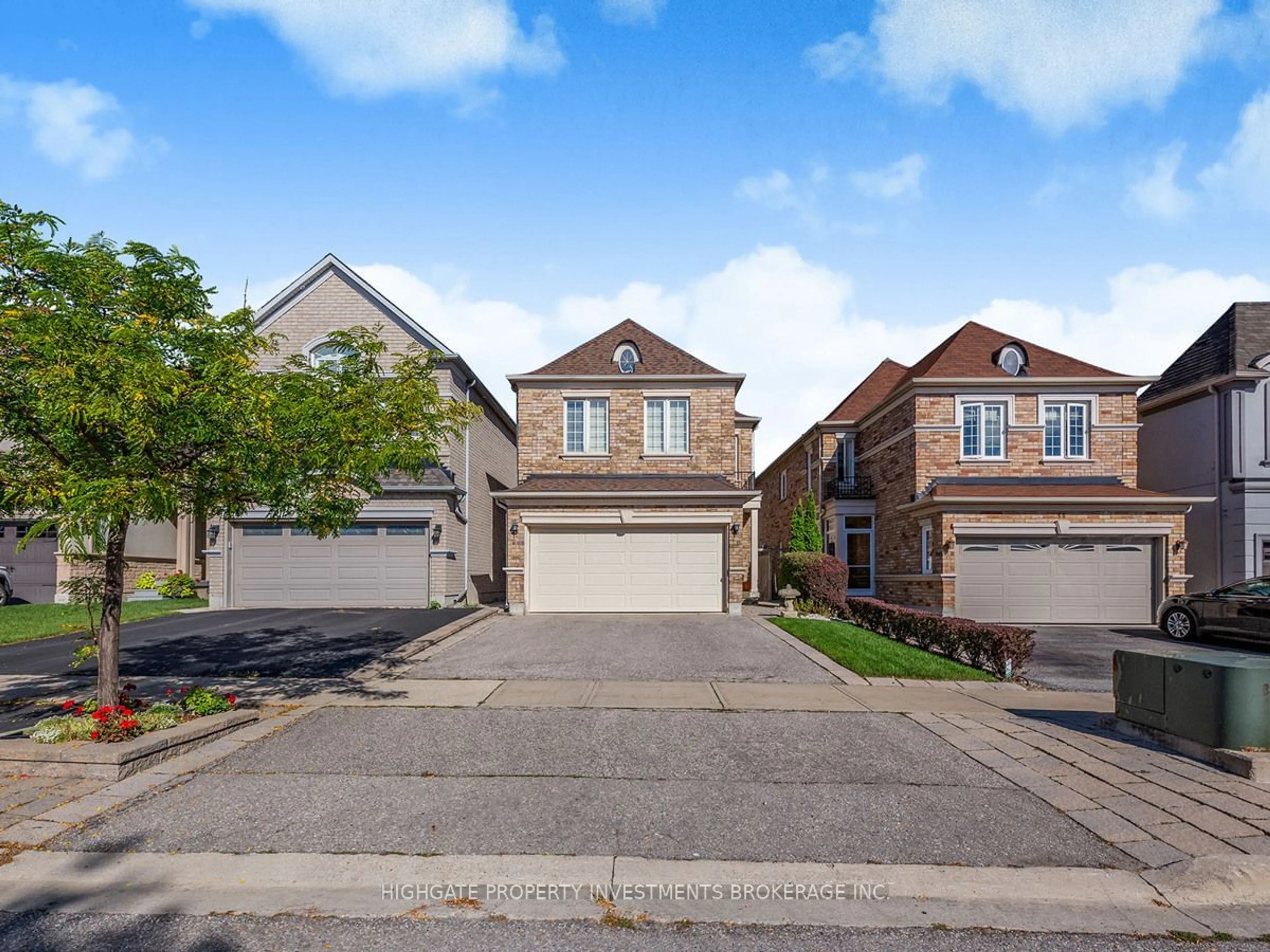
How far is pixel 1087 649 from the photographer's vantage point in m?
15.1

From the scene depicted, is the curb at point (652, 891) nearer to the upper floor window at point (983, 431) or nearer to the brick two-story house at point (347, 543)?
the brick two-story house at point (347, 543)

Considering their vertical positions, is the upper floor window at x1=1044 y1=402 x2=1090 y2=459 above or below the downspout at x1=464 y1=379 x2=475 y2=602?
above

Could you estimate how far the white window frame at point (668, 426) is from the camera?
70.1ft

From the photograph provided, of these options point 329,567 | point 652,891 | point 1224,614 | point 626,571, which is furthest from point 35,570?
point 1224,614

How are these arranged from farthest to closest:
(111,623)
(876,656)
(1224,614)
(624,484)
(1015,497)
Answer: (624,484) → (1015,497) → (1224,614) → (876,656) → (111,623)

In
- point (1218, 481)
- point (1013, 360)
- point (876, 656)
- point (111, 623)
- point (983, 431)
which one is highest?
point (1013, 360)

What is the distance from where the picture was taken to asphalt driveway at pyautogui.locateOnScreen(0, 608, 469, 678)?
11242 mm

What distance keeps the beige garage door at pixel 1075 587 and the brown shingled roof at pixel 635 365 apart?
9.58m

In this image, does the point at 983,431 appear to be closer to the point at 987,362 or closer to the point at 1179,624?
the point at 987,362

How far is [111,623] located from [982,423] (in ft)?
68.4

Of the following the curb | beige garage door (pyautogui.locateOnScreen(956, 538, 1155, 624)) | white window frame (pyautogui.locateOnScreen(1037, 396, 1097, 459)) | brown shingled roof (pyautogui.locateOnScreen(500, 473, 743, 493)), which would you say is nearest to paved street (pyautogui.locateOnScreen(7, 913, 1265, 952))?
the curb

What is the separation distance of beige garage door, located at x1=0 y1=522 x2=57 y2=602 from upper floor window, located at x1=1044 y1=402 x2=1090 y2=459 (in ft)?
95.6

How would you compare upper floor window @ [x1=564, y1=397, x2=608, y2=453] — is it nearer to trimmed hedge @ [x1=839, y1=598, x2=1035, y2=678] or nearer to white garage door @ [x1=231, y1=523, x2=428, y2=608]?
white garage door @ [x1=231, y1=523, x2=428, y2=608]

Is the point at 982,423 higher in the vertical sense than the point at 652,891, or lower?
higher
